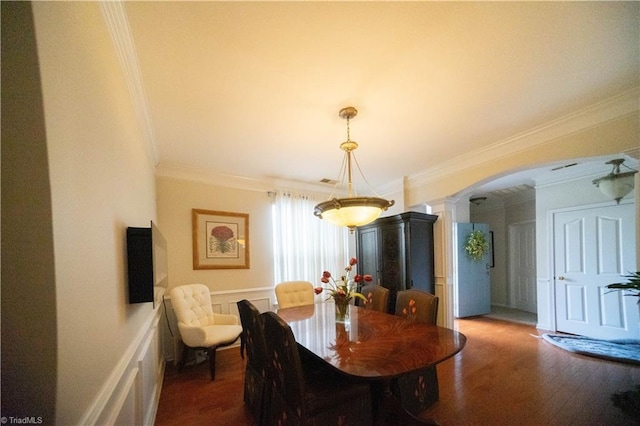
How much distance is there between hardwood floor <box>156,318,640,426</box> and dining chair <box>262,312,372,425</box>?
0.57m

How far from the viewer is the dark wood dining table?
4.36 ft

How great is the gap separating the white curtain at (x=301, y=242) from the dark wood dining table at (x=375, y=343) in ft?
5.50

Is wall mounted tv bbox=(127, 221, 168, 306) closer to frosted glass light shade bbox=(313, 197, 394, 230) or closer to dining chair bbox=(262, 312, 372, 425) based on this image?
dining chair bbox=(262, 312, 372, 425)

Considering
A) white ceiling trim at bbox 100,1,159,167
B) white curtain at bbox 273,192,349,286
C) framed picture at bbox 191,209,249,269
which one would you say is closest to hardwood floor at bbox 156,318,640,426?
framed picture at bbox 191,209,249,269

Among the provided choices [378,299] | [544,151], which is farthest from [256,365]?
[544,151]

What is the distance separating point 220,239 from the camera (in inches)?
144

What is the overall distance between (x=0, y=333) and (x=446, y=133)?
10.0ft

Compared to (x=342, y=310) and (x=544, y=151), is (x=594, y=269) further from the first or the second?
(x=342, y=310)

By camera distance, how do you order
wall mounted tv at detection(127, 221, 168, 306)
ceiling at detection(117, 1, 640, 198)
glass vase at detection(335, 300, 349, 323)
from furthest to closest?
glass vase at detection(335, 300, 349, 323) → wall mounted tv at detection(127, 221, 168, 306) → ceiling at detection(117, 1, 640, 198)

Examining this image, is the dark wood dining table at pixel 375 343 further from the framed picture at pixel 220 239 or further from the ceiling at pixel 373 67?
the ceiling at pixel 373 67

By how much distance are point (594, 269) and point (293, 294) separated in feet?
14.6

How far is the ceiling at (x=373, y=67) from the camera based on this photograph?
50.3 inches

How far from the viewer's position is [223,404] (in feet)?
7.32

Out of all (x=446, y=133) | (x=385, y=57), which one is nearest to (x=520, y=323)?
(x=446, y=133)
